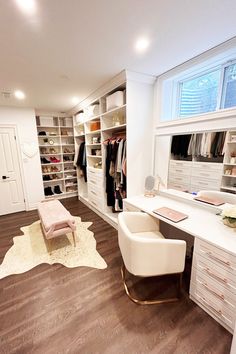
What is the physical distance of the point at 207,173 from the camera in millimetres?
2008

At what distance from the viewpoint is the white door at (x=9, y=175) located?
12.3ft

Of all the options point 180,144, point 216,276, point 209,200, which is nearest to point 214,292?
point 216,276

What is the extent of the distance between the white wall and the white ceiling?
1.59 metres

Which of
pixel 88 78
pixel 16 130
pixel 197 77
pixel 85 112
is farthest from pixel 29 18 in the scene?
pixel 16 130

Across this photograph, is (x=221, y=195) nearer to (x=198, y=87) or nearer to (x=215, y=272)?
(x=215, y=272)

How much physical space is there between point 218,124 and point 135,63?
4.01 feet

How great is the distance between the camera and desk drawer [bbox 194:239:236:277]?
1235 mm

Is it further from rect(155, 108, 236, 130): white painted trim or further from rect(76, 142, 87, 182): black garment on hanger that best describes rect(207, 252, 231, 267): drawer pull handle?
rect(76, 142, 87, 182): black garment on hanger

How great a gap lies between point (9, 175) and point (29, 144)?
0.86 meters

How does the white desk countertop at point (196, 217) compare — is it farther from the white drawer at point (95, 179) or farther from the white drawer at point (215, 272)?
the white drawer at point (95, 179)

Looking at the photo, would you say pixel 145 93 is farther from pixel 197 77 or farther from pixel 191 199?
pixel 191 199

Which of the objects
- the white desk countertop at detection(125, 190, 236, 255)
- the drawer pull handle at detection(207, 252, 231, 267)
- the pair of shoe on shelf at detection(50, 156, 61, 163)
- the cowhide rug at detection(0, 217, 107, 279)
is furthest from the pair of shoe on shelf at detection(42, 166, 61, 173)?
the drawer pull handle at detection(207, 252, 231, 267)

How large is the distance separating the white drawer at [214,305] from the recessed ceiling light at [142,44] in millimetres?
2342

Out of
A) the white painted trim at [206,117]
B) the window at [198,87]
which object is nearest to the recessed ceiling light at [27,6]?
the window at [198,87]
